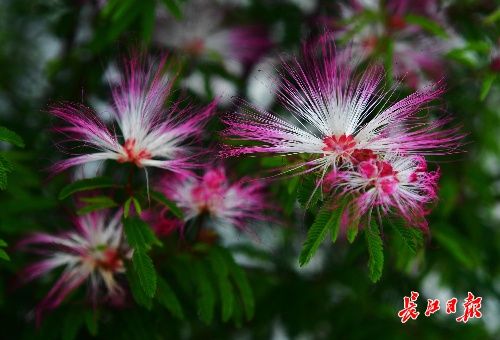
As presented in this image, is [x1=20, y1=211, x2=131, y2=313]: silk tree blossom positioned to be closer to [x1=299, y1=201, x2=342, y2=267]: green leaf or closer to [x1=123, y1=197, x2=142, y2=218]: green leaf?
[x1=123, y1=197, x2=142, y2=218]: green leaf

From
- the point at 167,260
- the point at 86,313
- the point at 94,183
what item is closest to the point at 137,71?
the point at 94,183

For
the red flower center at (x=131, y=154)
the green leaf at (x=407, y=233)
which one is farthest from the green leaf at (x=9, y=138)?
the green leaf at (x=407, y=233)

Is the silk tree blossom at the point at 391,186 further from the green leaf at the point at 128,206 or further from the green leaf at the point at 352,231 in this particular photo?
the green leaf at the point at 128,206

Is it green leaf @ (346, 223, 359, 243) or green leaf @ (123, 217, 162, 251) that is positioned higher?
green leaf @ (346, 223, 359, 243)

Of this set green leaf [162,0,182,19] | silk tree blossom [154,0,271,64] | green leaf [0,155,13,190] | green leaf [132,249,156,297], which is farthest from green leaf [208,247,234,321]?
silk tree blossom [154,0,271,64]

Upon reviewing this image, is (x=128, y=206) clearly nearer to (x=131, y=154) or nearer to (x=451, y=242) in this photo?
(x=131, y=154)
